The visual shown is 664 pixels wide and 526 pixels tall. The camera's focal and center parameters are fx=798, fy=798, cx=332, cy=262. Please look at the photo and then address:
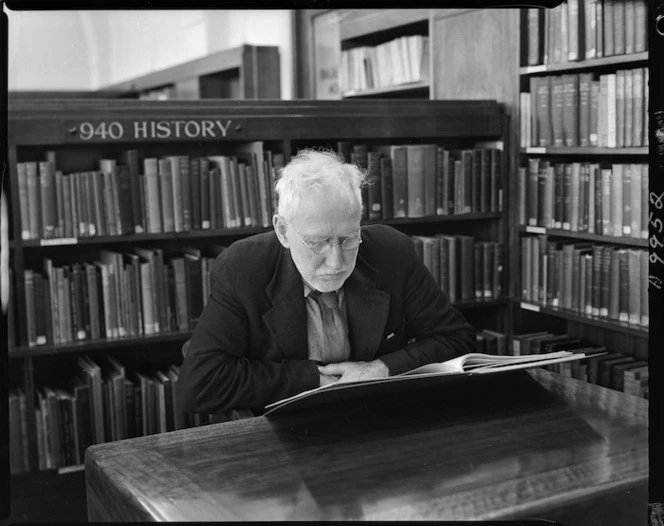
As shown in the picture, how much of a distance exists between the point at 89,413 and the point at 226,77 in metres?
2.76

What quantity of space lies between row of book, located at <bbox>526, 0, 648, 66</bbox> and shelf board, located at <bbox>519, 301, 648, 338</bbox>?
2.92ft

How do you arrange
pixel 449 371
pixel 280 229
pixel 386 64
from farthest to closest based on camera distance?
pixel 386 64 < pixel 280 229 < pixel 449 371

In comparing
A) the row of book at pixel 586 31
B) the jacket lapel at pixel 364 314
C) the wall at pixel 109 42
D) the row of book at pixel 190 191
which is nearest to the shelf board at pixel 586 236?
the row of book at pixel 190 191

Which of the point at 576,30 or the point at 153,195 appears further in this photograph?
the point at 576,30

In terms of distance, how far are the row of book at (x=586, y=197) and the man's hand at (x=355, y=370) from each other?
4.60 feet

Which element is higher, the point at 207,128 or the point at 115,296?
the point at 207,128

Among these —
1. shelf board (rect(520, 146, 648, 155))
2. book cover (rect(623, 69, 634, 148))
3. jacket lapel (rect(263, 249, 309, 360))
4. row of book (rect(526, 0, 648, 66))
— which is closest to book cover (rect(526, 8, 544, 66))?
row of book (rect(526, 0, 648, 66))

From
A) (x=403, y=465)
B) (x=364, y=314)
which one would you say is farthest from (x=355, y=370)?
(x=403, y=465)

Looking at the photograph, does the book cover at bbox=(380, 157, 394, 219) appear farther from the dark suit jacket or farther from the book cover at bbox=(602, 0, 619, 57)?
the dark suit jacket

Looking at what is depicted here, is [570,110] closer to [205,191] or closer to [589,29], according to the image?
[589,29]

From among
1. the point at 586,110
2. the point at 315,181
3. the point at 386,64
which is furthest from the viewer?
the point at 386,64

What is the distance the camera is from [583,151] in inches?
111

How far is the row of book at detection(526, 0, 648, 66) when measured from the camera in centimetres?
259

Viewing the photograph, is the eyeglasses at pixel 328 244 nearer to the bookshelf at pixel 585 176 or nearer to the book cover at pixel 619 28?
the bookshelf at pixel 585 176
